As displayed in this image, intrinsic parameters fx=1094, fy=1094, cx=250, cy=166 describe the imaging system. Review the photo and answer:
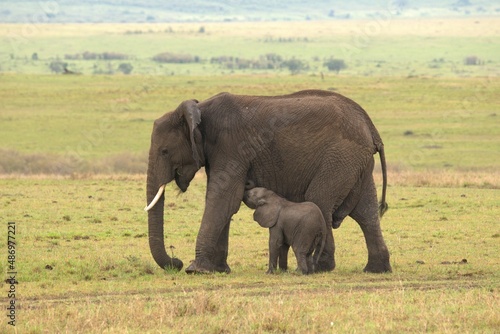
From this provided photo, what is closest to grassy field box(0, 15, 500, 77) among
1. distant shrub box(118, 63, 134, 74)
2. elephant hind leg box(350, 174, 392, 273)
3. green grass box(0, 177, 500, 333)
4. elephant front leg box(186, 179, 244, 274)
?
distant shrub box(118, 63, 134, 74)

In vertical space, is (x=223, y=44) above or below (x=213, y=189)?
below

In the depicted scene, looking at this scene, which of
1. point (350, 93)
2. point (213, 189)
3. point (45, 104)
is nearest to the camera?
point (213, 189)

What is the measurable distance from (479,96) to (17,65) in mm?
47407

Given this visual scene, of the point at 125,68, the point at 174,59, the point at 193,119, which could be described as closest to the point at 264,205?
the point at 193,119

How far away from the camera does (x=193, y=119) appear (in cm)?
1383

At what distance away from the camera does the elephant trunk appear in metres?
14.1

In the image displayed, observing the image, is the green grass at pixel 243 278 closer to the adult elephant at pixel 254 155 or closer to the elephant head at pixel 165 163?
the elephant head at pixel 165 163

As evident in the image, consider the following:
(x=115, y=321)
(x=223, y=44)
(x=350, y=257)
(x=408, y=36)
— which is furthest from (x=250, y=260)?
(x=408, y=36)

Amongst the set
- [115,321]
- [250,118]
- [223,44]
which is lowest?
[223,44]

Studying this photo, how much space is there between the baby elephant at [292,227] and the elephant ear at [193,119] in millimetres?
968

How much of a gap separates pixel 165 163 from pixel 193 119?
2.83ft

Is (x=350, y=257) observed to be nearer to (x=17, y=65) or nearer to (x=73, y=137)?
(x=73, y=137)

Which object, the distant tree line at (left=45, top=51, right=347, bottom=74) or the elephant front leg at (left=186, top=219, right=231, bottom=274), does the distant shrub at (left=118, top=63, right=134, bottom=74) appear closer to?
the distant tree line at (left=45, top=51, right=347, bottom=74)

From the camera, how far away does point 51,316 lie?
10.3 metres
